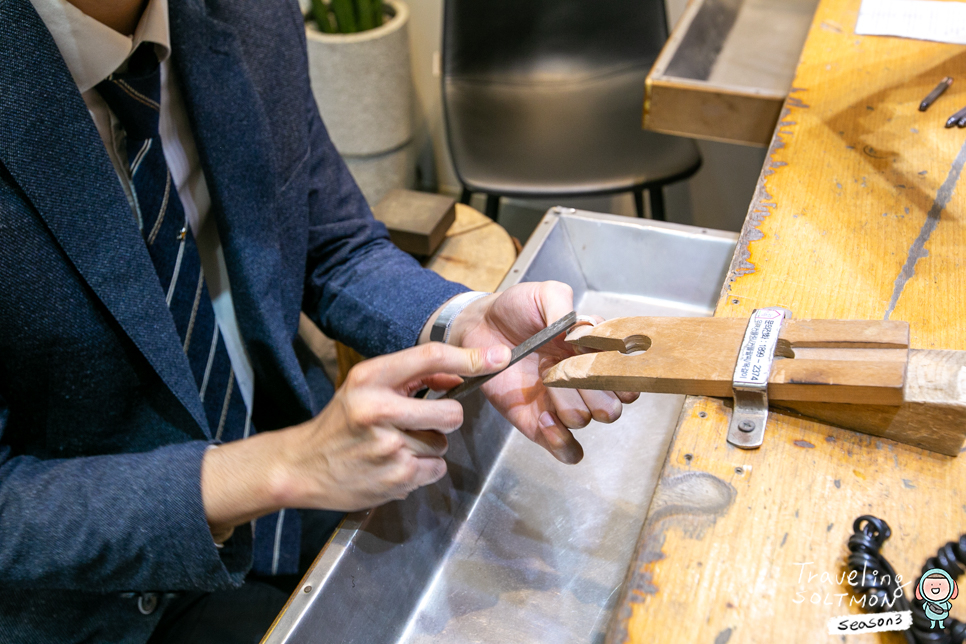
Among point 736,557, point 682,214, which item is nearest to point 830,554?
point 736,557

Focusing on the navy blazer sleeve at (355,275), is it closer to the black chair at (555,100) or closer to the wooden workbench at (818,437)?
the wooden workbench at (818,437)

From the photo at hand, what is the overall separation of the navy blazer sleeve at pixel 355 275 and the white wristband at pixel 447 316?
27 millimetres

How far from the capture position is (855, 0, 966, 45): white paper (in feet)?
→ 3.58

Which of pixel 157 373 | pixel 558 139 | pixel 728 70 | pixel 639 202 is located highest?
pixel 157 373

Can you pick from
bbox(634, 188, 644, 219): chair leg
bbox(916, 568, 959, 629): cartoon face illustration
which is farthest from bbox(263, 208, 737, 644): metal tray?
bbox(634, 188, 644, 219): chair leg

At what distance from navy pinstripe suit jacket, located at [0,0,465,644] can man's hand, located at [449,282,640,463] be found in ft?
0.41

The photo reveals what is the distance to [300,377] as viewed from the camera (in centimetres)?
90

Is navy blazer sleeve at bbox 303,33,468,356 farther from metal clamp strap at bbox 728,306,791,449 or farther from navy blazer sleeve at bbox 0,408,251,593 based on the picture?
metal clamp strap at bbox 728,306,791,449

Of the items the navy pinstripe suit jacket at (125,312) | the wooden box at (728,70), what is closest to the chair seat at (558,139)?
the wooden box at (728,70)

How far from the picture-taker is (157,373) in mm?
695

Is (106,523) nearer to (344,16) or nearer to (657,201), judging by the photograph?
(657,201)

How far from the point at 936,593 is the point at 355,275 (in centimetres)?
71

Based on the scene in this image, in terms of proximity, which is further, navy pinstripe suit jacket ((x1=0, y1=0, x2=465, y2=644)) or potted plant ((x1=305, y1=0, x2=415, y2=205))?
potted plant ((x1=305, y1=0, x2=415, y2=205))

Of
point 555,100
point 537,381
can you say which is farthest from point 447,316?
point 555,100
